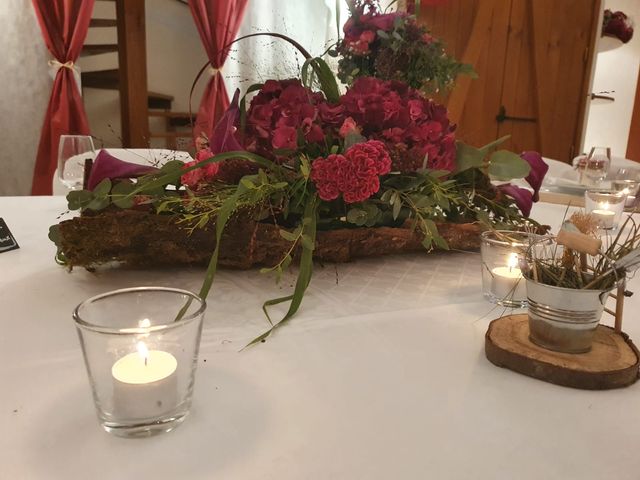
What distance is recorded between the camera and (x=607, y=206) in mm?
1222

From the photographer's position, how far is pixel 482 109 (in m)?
→ 3.59

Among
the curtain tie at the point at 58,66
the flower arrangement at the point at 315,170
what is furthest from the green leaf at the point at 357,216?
the curtain tie at the point at 58,66

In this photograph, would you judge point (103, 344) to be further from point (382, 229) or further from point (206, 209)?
point (382, 229)

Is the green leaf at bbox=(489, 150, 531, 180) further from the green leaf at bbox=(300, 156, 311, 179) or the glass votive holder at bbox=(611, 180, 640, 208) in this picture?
the glass votive holder at bbox=(611, 180, 640, 208)

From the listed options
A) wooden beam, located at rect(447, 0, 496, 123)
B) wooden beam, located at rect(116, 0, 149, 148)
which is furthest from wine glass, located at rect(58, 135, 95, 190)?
wooden beam, located at rect(447, 0, 496, 123)

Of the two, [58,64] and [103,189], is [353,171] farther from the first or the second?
[58,64]

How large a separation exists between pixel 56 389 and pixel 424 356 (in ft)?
1.28

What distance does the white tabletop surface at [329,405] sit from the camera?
0.43m

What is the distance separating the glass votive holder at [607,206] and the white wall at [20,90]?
271 centimetres

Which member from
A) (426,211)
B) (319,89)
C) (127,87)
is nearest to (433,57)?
(319,89)

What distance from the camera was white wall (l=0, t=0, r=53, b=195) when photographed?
282 centimetres

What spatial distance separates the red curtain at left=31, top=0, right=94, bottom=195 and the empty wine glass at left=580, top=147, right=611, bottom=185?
93.9 inches

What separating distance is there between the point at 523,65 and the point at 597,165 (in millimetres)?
2117

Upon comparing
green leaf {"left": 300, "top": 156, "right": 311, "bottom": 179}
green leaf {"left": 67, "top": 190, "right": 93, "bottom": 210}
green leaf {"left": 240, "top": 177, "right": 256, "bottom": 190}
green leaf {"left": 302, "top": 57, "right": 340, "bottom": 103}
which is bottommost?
green leaf {"left": 67, "top": 190, "right": 93, "bottom": 210}
